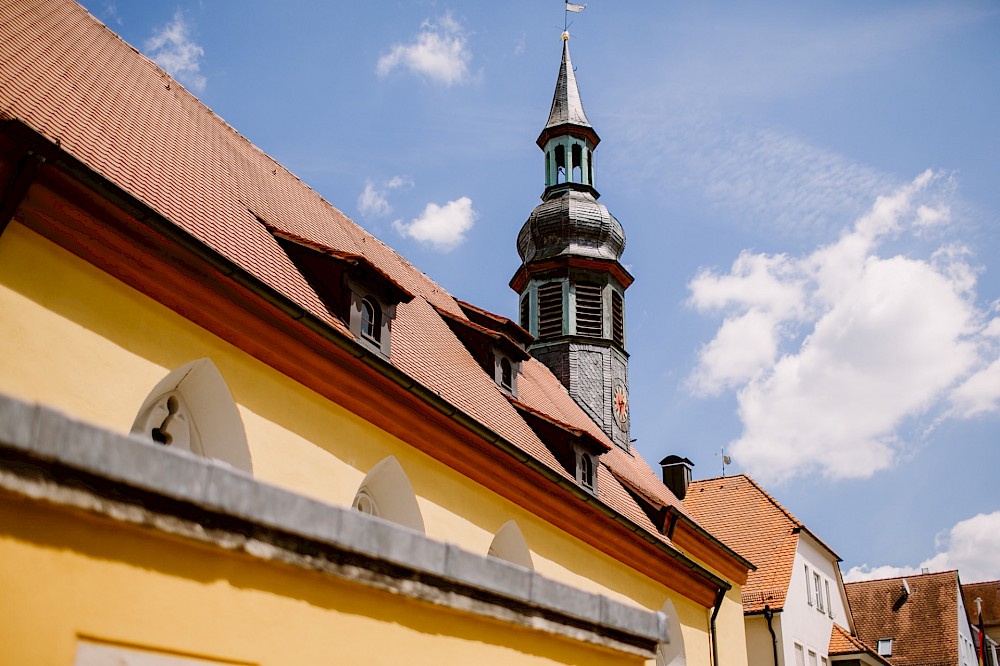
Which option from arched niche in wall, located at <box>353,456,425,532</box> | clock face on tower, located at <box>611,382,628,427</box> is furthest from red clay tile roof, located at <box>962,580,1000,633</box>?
arched niche in wall, located at <box>353,456,425,532</box>

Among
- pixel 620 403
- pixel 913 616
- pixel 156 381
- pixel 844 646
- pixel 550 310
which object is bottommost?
pixel 156 381

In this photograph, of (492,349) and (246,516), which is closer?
(246,516)

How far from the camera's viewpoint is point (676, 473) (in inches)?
1021

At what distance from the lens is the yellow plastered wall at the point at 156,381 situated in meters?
7.91

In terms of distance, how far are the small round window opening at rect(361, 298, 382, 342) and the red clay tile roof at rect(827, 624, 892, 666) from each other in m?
20.9

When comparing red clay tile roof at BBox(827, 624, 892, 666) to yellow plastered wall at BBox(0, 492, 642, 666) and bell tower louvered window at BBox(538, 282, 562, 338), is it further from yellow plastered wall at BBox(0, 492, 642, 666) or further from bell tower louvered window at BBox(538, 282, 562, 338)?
yellow plastered wall at BBox(0, 492, 642, 666)

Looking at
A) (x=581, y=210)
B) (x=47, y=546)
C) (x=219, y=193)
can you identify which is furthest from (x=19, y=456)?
(x=581, y=210)

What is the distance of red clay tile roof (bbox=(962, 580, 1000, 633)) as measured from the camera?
192ft

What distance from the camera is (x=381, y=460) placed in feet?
38.2

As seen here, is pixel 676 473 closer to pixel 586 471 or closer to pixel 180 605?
pixel 586 471

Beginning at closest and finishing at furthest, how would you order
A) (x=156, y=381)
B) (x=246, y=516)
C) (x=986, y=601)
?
(x=246, y=516) → (x=156, y=381) → (x=986, y=601)

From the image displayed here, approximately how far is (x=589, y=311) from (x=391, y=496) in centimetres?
1417

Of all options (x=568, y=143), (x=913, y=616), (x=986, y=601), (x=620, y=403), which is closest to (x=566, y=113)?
(x=568, y=143)

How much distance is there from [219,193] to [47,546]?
9505mm
